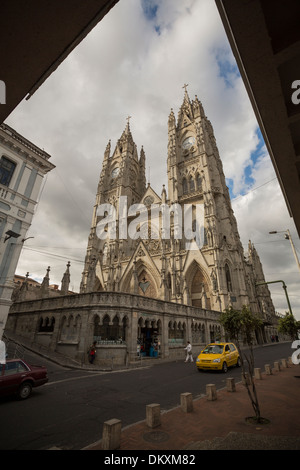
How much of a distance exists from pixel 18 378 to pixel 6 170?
11943 millimetres

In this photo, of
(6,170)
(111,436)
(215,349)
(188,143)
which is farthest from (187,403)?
(188,143)

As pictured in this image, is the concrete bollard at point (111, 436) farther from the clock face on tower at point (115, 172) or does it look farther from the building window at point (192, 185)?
the clock face on tower at point (115, 172)

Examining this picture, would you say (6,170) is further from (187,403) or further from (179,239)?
(179,239)

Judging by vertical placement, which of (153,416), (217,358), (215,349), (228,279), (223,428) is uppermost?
(228,279)

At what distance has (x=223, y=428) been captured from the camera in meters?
Result: 4.47

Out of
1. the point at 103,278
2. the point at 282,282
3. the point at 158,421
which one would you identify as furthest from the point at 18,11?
the point at 103,278

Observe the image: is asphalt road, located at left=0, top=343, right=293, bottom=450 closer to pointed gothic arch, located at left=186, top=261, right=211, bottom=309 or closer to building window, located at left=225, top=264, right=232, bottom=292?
pointed gothic arch, located at left=186, top=261, right=211, bottom=309

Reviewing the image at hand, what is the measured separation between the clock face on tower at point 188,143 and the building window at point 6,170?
37.1 m

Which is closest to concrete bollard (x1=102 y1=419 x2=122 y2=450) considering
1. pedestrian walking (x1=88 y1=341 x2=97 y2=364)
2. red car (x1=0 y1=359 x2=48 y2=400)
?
red car (x1=0 y1=359 x2=48 y2=400)

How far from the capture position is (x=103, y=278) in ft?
122

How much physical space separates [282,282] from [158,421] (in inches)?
974

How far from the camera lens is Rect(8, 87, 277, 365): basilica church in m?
15.2

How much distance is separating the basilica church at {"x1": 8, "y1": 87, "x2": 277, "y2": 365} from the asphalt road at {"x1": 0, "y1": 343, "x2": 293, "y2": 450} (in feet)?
14.0

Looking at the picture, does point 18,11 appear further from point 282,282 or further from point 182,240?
point 182,240
